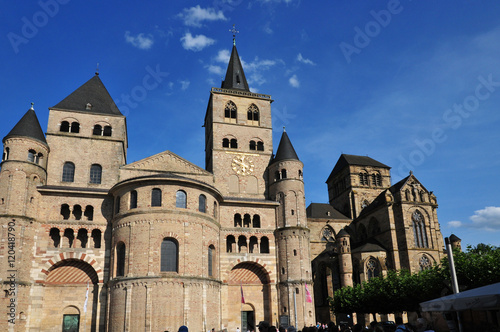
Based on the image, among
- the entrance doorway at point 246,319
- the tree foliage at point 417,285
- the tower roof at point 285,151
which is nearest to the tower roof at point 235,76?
the tower roof at point 285,151

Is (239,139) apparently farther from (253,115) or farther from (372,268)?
(372,268)

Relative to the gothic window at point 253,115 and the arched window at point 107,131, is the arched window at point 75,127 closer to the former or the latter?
the arched window at point 107,131

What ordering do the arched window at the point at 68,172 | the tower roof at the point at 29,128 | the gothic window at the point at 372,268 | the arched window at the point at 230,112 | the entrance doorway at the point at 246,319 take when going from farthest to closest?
the arched window at the point at 230,112 → the gothic window at the point at 372,268 → the arched window at the point at 68,172 → the entrance doorway at the point at 246,319 → the tower roof at the point at 29,128

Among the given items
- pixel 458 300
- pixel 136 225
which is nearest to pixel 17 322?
pixel 136 225

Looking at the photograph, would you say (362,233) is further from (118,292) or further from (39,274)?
(39,274)

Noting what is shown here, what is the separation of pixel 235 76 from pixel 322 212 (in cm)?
2250

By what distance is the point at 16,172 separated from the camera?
3622 cm

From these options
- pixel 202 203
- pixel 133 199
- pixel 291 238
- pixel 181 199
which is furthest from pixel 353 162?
pixel 133 199

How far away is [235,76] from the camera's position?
5553cm

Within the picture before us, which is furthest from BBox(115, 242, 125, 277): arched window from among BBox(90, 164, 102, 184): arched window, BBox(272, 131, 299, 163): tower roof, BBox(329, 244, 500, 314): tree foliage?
BBox(329, 244, 500, 314): tree foliage

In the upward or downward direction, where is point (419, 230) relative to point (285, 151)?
downward

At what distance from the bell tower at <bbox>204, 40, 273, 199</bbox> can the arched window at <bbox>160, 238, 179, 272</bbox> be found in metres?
11.4

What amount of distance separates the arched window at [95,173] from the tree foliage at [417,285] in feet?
91.4

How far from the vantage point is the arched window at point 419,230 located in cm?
4859
